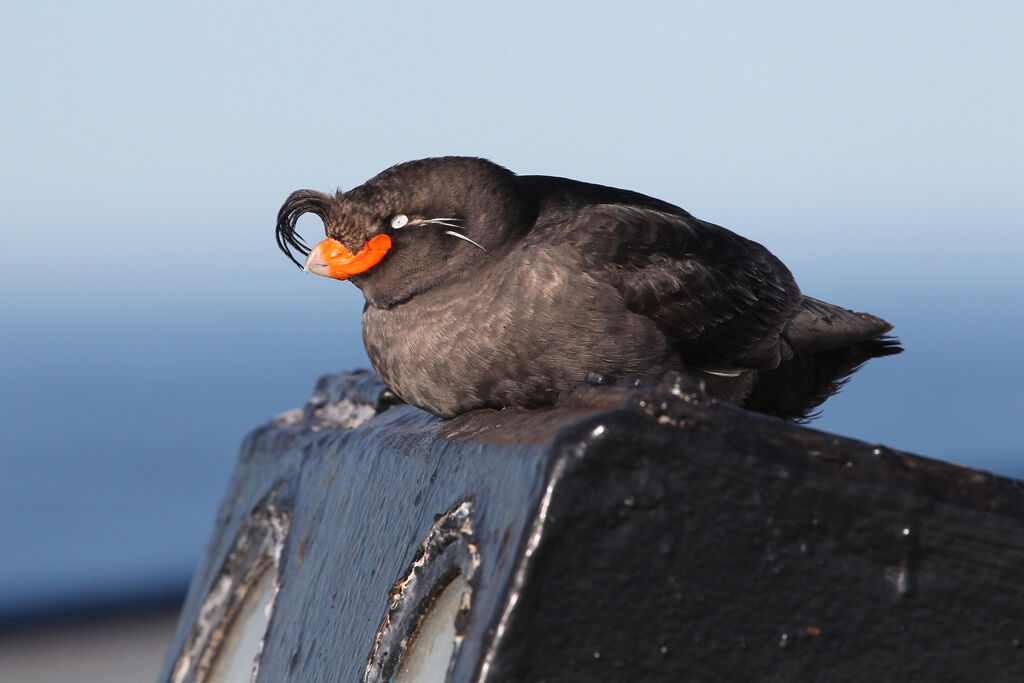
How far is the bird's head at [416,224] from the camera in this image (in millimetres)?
2971

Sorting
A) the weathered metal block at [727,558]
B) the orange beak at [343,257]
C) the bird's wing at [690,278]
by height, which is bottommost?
the weathered metal block at [727,558]

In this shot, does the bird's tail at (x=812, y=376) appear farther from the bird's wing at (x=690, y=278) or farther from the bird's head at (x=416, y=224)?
the bird's head at (x=416, y=224)

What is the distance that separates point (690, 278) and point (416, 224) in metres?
0.69

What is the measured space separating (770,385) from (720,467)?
2107 mm

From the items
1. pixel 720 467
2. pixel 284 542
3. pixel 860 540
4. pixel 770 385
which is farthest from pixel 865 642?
pixel 770 385

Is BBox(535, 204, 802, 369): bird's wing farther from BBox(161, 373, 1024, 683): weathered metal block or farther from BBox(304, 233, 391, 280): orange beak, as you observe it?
BBox(161, 373, 1024, 683): weathered metal block

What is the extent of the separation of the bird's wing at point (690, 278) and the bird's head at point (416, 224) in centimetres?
14

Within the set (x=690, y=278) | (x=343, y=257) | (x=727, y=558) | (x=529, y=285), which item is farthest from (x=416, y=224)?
(x=727, y=558)

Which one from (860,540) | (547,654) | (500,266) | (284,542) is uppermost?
(500,266)

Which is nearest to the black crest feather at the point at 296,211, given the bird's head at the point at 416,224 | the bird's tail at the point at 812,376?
the bird's head at the point at 416,224

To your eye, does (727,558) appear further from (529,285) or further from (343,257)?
(343,257)

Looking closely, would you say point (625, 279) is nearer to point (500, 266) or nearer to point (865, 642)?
point (500, 266)

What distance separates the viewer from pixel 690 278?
308 cm

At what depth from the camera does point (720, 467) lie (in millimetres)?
1376
